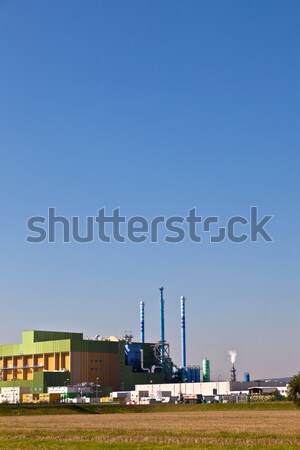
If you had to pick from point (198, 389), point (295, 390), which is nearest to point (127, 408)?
point (295, 390)

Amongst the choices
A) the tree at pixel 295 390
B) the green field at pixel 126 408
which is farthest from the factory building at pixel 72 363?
the tree at pixel 295 390

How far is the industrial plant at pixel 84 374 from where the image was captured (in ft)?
554

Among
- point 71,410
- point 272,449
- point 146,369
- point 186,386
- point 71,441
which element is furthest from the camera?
point 146,369

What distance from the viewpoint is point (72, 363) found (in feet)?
579

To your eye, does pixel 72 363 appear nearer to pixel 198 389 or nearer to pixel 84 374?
pixel 84 374

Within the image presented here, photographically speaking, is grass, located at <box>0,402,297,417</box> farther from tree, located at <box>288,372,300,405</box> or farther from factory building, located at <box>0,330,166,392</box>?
factory building, located at <box>0,330,166,392</box>

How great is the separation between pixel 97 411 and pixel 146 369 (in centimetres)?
7101

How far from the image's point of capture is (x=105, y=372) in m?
184

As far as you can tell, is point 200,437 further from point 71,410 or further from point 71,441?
point 71,410

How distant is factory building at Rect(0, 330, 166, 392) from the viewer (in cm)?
17625

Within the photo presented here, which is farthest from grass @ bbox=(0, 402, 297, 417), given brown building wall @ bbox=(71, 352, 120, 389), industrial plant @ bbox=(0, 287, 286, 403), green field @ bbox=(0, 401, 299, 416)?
brown building wall @ bbox=(71, 352, 120, 389)

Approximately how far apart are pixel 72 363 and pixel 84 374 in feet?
15.0

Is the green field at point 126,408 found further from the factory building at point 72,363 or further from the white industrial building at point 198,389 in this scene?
the factory building at point 72,363


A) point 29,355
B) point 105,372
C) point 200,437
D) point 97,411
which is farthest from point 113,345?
point 200,437
